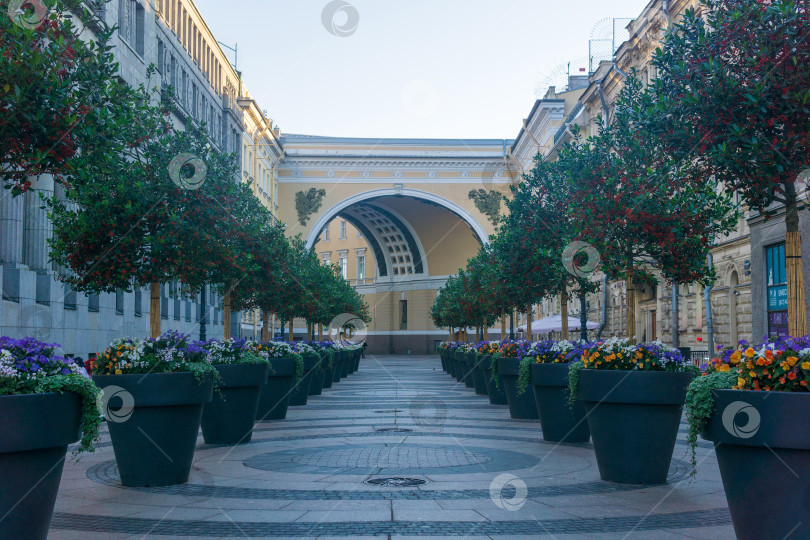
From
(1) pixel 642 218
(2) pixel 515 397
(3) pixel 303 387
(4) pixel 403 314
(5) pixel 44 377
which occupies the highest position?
(1) pixel 642 218

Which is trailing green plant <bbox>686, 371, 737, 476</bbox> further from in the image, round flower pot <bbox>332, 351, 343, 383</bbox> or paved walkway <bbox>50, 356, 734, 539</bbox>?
round flower pot <bbox>332, 351, 343, 383</bbox>

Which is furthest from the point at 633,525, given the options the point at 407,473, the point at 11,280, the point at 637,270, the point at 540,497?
the point at 11,280

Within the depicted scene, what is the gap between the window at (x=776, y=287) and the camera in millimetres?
23734

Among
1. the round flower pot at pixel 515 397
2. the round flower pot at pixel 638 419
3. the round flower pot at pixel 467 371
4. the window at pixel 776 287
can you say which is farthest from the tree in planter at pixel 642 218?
the round flower pot at pixel 467 371

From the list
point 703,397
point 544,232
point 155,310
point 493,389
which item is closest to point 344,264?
point 544,232

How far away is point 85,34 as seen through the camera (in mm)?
24359

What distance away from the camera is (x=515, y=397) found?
14602 mm

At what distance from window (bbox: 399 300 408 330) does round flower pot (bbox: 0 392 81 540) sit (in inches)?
3145

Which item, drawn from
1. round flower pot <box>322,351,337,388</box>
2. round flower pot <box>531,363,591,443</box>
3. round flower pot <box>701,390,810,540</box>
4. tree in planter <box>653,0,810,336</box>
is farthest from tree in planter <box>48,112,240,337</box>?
round flower pot <box>322,351,337,388</box>

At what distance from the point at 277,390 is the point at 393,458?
4554mm

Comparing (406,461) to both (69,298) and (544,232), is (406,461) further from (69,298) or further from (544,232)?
(69,298)

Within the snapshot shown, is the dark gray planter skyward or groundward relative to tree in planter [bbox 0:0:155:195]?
groundward

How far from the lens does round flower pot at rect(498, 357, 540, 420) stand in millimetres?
14220

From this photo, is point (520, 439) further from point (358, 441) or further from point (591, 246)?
point (591, 246)
